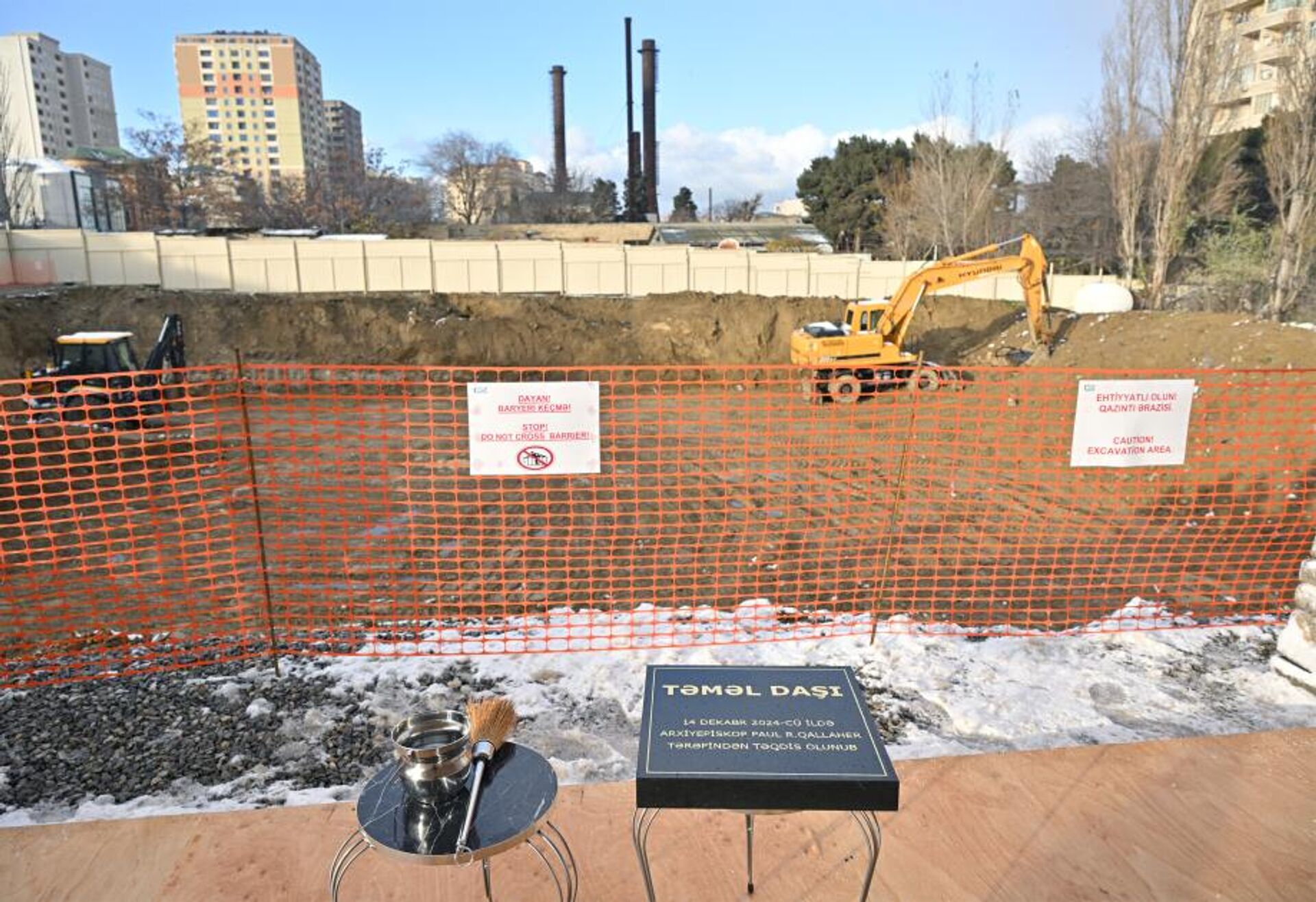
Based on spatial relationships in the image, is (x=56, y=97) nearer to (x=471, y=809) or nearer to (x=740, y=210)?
(x=740, y=210)

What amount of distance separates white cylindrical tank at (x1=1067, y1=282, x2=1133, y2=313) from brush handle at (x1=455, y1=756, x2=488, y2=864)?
25906 millimetres

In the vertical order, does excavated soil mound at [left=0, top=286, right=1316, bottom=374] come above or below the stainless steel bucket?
above

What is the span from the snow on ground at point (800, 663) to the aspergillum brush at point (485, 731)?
1745 millimetres

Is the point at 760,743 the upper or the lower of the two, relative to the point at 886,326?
lower

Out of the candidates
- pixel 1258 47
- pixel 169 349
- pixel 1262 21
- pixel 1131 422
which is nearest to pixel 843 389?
pixel 1131 422

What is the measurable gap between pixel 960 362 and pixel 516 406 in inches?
845

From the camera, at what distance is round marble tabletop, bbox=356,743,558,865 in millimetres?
2038

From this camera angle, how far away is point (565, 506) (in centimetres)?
1185

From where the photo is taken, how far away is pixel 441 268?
93.5 ft

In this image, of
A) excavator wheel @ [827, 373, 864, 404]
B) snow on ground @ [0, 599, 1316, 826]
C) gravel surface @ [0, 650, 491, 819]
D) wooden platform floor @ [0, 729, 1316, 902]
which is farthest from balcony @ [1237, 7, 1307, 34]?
gravel surface @ [0, 650, 491, 819]

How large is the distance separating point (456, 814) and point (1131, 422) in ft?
17.4

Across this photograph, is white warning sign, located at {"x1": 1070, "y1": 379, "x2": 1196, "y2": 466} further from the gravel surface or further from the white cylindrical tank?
the white cylindrical tank

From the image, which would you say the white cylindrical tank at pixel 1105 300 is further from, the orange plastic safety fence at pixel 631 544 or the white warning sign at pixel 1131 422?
the white warning sign at pixel 1131 422

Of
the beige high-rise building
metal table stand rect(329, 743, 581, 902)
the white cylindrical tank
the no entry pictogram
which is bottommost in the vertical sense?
metal table stand rect(329, 743, 581, 902)
